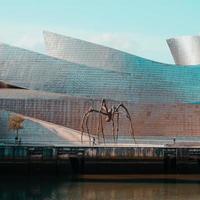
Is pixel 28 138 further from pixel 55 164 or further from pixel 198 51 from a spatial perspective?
pixel 198 51

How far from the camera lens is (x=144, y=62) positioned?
51062mm

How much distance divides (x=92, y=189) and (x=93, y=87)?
23243 mm

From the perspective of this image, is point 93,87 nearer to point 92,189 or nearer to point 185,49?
point 185,49

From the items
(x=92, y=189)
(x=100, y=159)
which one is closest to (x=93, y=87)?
(x=100, y=159)

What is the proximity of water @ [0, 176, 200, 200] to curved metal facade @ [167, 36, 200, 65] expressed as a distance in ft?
110

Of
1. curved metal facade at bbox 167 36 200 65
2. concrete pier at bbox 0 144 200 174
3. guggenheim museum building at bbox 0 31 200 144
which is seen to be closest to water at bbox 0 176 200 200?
concrete pier at bbox 0 144 200 174

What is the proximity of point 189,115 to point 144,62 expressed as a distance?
20.6 feet

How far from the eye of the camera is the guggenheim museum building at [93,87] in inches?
1918

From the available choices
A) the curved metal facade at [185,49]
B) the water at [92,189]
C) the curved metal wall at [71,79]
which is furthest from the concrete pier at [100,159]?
the curved metal facade at [185,49]

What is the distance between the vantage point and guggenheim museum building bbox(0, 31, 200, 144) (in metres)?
48.7

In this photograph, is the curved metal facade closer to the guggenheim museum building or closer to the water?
the guggenheim museum building

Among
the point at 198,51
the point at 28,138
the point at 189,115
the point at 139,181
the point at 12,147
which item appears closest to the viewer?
the point at 139,181

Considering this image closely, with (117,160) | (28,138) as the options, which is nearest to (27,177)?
(117,160)

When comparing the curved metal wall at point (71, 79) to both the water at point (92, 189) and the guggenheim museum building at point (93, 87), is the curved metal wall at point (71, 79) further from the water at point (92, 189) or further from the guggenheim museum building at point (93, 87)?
the water at point (92, 189)
